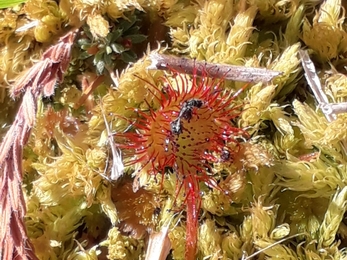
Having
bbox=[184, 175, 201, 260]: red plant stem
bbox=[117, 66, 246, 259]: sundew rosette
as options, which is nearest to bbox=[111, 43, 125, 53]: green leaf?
bbox=[117, 66, 246, 259]: sundew rosette

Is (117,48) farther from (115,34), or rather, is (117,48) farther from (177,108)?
(177,108)

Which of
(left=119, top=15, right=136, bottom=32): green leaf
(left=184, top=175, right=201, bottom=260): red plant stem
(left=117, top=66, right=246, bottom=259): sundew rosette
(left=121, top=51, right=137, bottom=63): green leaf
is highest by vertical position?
(left=119, top=15, right=136, bottom=32): green leaf

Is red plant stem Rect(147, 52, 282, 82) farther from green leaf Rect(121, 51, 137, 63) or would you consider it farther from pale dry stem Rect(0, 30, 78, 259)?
pale dry stem Rect(0, 30, 78, 259)

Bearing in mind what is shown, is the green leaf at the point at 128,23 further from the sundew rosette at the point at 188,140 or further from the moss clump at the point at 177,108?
the sundew rosette at the point at 188,140

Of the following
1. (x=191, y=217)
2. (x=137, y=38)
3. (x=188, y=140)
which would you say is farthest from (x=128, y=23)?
(x=191, y=217)

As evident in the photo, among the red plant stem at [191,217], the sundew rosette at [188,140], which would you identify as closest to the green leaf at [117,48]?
the sundew rosette at [188,140]

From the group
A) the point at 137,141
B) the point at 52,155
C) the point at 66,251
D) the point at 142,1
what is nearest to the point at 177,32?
the point at 142,1

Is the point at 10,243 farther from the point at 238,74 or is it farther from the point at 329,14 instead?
the point at 329,14
